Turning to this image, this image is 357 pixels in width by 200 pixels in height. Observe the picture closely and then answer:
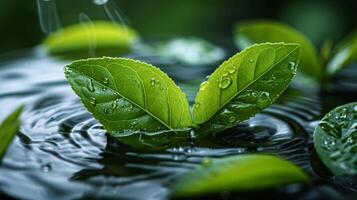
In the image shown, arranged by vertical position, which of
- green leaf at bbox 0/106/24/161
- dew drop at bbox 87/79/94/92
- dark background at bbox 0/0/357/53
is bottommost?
dark background at bbox 0/0/357/53

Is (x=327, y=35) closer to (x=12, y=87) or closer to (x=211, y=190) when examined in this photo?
(x=12, y=87)

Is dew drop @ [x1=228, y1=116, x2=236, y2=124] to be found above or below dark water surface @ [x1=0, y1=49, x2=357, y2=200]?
above

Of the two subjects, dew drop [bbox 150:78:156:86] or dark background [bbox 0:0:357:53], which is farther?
dark background [bbox 0:0:357:53]

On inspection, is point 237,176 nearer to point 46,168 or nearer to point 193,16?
point 46,168

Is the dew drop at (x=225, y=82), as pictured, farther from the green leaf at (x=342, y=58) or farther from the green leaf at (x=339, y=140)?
the green leaf at (x=342, y=58)

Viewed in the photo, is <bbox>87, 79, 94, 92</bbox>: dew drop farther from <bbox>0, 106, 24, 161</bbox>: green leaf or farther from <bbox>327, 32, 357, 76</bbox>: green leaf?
<bbox>327, 32, 357, 76</bbox>: green leaf

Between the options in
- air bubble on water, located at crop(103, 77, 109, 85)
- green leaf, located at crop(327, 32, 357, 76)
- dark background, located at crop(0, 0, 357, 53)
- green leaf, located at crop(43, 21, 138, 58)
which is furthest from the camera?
dark background, located at crop(0, 0, 357, 53)

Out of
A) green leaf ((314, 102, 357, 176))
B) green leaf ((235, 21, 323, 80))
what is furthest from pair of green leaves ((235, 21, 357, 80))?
green leaf ((314, 102, 357, 176))

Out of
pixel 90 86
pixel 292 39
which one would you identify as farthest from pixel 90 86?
pixel 292 39
